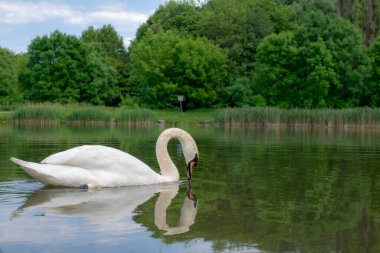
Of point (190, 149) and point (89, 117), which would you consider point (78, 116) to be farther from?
point (190, 149)

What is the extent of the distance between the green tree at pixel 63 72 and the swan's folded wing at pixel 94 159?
58.8 meters

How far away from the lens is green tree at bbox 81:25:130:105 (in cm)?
8575

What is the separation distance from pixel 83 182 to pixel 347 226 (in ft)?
15.7

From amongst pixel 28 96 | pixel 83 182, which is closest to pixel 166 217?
pixel 83 182

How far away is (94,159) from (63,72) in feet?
203

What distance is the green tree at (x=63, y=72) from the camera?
69.8 metres

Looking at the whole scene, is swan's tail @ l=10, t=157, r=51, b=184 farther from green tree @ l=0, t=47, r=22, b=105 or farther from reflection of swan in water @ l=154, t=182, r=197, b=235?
green tree @ l=0, t=47, r=22, b=105

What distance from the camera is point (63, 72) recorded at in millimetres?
70375

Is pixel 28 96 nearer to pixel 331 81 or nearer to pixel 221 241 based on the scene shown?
pixel 331 81

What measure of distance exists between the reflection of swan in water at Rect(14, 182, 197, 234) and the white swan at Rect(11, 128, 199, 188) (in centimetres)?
18

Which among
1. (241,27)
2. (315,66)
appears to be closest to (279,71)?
(315,66)

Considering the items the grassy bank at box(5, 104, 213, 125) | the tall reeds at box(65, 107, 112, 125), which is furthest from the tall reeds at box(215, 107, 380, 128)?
the tall reeds at box(65, 107, 112, 125)

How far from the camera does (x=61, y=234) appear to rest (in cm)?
653

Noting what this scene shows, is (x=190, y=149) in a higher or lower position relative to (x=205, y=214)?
higher
